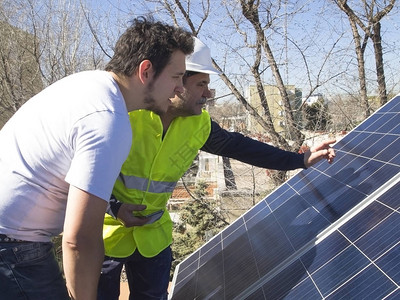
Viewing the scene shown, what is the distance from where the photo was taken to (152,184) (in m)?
2.67

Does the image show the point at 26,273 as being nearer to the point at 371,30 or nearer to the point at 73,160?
the point at 73,160

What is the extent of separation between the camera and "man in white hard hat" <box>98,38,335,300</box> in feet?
8.62

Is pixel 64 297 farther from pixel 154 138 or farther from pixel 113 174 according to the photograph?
pixel 154 138

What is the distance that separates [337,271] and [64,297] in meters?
1.27

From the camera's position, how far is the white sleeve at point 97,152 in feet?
4.95

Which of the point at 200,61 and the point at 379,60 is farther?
the point at 379,60

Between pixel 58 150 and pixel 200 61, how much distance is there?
4.74 ft

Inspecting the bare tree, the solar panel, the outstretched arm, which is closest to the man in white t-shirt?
the solar panel

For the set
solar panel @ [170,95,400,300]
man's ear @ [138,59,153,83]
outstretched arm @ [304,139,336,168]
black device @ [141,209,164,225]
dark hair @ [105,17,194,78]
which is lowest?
solar panel @ [170,95,400,300]

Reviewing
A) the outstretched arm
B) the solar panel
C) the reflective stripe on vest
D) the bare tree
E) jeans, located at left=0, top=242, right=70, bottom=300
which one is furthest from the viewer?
the bare tree

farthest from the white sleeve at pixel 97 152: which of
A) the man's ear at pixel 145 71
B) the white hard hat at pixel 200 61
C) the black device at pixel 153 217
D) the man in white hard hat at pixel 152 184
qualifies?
the white hard hat at pixel 200 61

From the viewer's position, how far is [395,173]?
2598 mm

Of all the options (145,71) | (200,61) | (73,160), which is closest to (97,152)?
(73,160)

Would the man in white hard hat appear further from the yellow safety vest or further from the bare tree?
the bare tree
